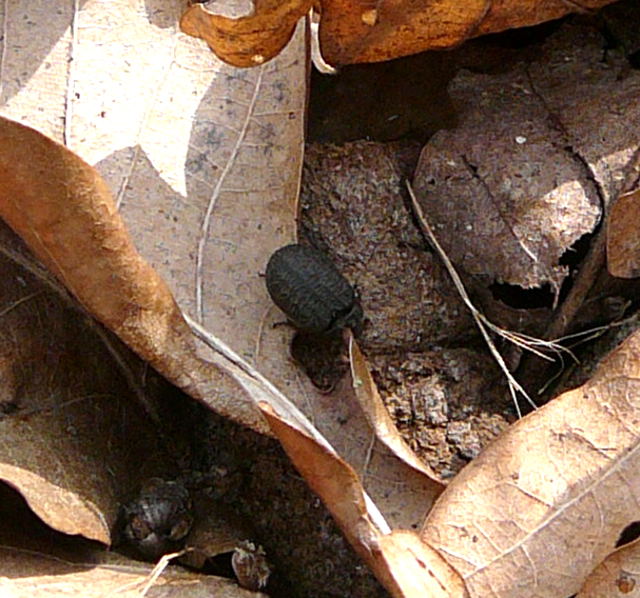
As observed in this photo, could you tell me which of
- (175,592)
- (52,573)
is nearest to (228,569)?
(175,592)

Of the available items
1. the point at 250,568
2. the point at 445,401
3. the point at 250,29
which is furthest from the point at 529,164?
the point at 250,568

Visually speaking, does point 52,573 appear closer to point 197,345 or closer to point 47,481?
point 47,481

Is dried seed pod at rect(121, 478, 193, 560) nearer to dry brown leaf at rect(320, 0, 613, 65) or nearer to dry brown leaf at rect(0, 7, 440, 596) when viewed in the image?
dry brown leaf at rect(0, 7, 440, 596)

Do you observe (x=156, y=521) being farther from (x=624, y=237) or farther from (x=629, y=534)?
(x=624, y=237)

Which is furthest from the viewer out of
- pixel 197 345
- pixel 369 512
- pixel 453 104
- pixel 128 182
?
pixel 453 104

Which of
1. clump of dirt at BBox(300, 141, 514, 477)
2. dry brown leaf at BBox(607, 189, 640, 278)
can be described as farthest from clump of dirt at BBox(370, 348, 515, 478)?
dry brown leaf at BBox(607, 189, 640, 278)

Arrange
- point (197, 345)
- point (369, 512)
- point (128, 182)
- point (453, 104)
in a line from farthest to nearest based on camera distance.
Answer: point (453, 104) < point (128, 182) < point (197, 345) < point (369, 512)

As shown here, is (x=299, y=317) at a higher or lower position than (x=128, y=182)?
lower
